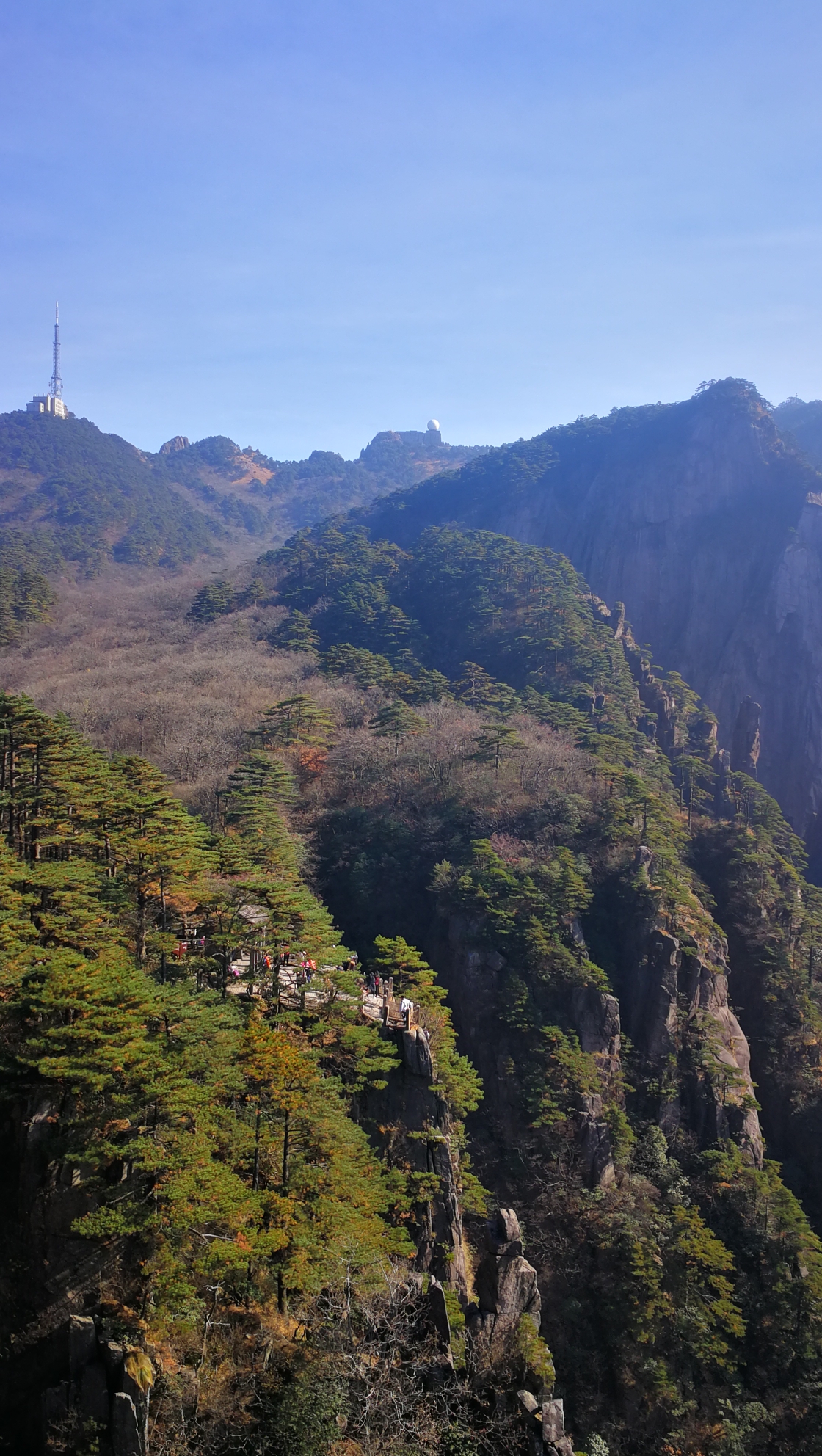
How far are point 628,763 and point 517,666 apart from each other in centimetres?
1643

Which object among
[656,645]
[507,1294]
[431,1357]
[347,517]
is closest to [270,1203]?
[431,1357]

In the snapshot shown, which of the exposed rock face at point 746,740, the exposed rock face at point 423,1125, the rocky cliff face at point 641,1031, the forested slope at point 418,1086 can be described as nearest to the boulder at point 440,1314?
the forested slope at point 418,1086

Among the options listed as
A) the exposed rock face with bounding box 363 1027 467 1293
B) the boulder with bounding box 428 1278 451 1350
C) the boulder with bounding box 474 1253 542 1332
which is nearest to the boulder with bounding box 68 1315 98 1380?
the boulder with bounding box 428 1278 451 1350

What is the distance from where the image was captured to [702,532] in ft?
302

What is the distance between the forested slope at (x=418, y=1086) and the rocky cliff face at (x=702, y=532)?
2726 centimetres

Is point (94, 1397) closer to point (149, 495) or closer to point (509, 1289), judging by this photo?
point (509, 1289)

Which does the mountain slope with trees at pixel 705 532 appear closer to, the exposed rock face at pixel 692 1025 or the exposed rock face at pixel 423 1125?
the exposed rock face at pixel 692 1025

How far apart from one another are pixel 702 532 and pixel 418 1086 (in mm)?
83386

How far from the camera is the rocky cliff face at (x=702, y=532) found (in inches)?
3091

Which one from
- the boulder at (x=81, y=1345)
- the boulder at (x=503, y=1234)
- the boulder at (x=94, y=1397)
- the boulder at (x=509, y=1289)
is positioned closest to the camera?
the boulder at (x=94, y=1397)

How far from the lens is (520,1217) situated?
93.0 feet

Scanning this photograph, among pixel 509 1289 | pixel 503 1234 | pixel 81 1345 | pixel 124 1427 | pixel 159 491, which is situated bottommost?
pixel 509 1289

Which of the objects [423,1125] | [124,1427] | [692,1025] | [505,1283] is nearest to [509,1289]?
[505,1283]

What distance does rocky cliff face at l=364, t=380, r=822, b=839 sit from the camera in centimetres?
7850
